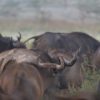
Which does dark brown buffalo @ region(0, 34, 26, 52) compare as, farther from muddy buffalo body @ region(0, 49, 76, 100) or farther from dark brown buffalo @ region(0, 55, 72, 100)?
dark brown buffalo @ region(0, 55, 72, 100)

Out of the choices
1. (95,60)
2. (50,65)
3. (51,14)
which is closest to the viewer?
(50,65)

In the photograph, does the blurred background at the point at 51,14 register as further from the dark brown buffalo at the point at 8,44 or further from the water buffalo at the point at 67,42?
the dark brown buffalo at the point at 8,44

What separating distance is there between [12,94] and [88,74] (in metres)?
4.15

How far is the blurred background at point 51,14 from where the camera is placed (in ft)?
93.9

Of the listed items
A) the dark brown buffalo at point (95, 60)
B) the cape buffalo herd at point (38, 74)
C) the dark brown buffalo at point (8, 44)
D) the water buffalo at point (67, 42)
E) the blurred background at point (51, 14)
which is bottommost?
the blurred background at point (51, 14)

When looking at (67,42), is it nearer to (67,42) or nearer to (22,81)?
(67,42)

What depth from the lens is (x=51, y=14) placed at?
30109 mm

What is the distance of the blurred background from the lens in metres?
28.6

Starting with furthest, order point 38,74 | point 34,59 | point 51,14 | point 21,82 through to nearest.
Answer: point 51,14
point 34,59
point 38,74
point 21,82

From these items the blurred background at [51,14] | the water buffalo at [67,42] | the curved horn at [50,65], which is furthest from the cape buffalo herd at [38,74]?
the blurred background at [51,14]

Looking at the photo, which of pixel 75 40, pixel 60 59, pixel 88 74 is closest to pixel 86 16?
pixel 75 40

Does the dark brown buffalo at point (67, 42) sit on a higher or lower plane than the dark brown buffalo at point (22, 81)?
lower

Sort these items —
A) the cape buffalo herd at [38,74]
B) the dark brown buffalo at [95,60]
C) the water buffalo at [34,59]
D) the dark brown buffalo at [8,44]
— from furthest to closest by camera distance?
the dark brown buffalo at [95,60]
the dark brown buffalo at [8,44]
the water buffalo at [34,59]
the cape buffalo herd at [38,74]

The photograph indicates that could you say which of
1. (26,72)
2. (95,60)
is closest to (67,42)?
(95,60)
